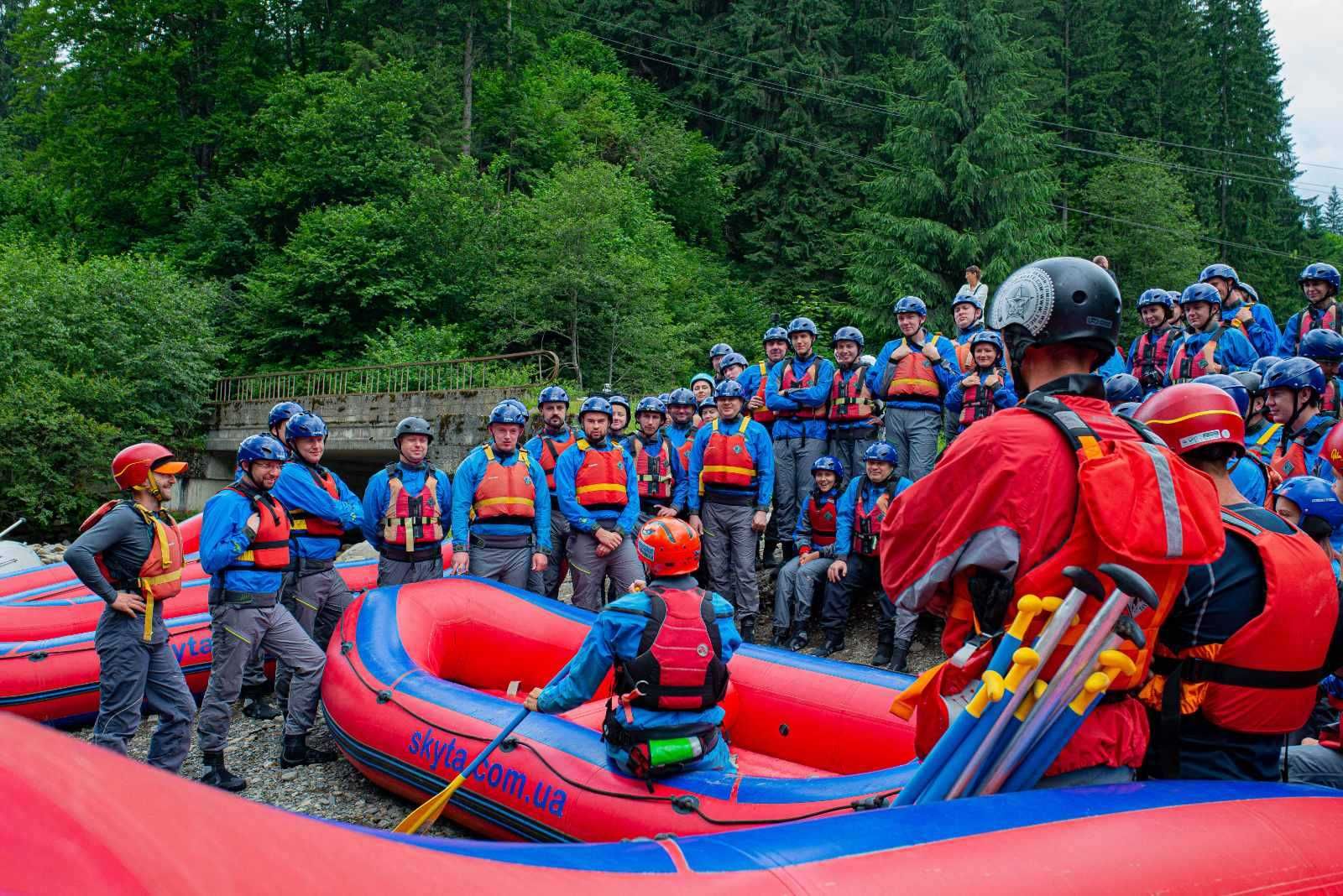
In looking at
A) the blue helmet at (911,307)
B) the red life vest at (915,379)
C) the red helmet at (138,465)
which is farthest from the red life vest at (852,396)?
the red helmet at (138,465)

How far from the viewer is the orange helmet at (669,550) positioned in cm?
434

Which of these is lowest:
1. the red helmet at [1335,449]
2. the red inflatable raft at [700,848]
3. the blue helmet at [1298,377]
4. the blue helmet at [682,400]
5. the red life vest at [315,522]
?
the red life vest at [315,522]

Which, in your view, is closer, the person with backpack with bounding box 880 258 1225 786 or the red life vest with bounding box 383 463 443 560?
the person with backpack with bounding box 880 258 1225 786

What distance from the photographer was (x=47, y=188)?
33438mm

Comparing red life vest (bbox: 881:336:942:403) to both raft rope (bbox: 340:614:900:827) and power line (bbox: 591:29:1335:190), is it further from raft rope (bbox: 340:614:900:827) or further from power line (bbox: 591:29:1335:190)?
power line (bbox: 591:29:1335:190)

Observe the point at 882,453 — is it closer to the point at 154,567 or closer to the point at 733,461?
the point at 733,461

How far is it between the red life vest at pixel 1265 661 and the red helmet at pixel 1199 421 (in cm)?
36

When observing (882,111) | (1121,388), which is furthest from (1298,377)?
(882,111)

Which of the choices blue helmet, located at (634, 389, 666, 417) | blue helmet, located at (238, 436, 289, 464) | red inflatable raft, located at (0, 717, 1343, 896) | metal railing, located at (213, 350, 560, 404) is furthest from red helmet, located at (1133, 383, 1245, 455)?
metal railing, located at (213, 350, 560, 404)

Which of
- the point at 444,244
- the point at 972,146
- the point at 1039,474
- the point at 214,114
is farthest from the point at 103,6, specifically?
the point at 1039,474

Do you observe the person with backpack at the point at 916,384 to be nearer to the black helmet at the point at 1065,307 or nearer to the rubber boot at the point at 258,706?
the rubber boot at the point at 258,706

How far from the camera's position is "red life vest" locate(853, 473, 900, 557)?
8102 millimetres

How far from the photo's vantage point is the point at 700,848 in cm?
193

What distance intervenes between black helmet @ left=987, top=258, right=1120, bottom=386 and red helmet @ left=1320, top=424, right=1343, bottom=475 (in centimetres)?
242
